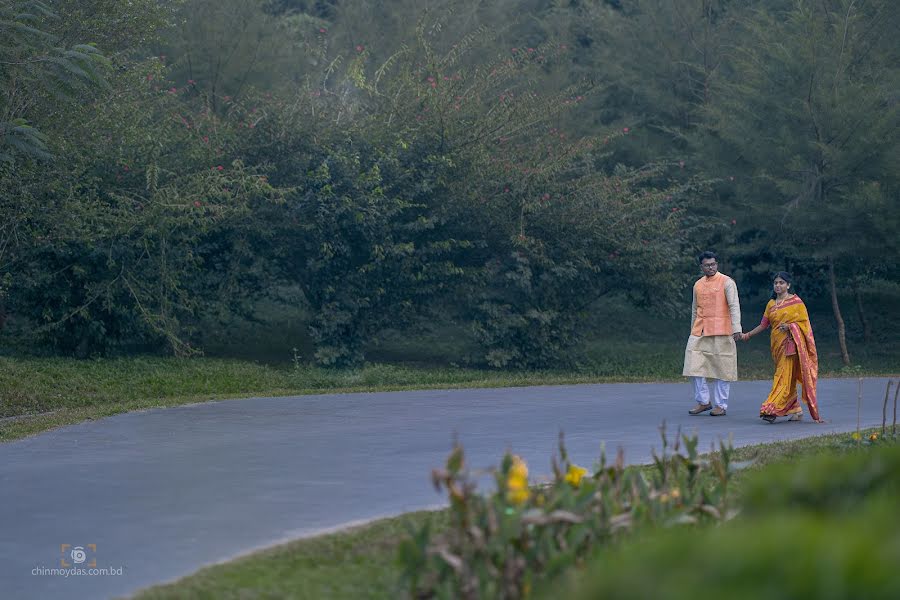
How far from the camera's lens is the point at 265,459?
11148 mm

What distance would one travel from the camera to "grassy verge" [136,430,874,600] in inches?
246

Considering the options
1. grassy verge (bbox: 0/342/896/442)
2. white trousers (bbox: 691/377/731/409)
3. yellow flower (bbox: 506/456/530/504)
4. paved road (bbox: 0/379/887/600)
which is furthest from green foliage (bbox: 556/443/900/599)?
grassy verge (bbox: 0/342/896/442)

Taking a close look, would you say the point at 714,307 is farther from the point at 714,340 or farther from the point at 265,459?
the point at 265,459

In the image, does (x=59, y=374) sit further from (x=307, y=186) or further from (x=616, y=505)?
(x=616, y=505)

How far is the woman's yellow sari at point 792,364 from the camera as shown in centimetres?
1402

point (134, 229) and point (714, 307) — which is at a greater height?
point (134, 229)

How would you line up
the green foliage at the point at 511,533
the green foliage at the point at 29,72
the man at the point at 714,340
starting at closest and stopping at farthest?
the green foliage at the point at 511,533 < the green foliage at the point at 29,72 < the man at the point at 714,340

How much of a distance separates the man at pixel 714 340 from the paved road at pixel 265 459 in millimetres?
452

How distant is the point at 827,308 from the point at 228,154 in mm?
19025

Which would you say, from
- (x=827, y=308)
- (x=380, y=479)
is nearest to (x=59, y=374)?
(x=380, y=479)

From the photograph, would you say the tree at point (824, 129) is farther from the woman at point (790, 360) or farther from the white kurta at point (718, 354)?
the woman at point (790, 360)

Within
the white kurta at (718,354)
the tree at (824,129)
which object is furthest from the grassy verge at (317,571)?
the tree at (824,129)

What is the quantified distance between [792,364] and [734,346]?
1034 mm

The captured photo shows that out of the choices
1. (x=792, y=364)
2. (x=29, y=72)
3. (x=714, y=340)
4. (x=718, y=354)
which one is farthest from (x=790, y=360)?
(x=29, y=72)
